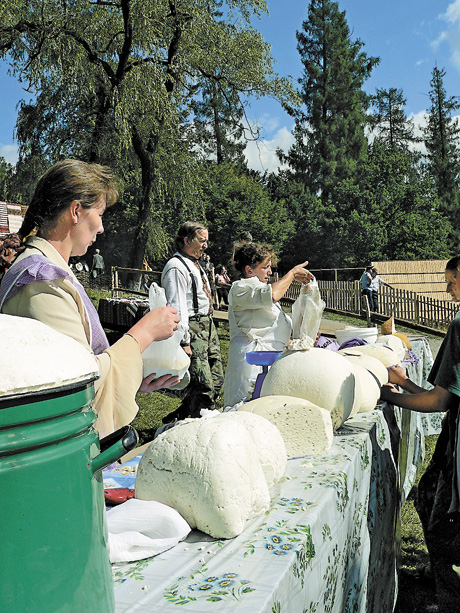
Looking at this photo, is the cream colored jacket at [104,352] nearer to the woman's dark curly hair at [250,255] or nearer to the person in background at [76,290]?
the person in background at [76,290]

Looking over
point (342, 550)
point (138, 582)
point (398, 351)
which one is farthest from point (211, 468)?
point (398, 351)

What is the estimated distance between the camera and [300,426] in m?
1.88

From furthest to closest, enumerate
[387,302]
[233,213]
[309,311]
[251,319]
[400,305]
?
[233,213] → [387,302] → [400,305] → [251,319] → [309,311]

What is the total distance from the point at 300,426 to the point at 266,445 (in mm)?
325

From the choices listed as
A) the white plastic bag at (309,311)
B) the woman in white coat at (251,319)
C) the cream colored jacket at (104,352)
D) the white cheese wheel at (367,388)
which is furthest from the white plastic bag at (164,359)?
the woman in white coat at (251,319)

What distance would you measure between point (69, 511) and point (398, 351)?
11.1 ft

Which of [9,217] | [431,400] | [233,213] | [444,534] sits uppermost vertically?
[233,213]

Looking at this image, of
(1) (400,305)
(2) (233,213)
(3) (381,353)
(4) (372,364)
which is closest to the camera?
(4) (372,364)

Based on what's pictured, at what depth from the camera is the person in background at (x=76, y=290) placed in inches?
60.6

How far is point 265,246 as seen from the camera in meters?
4.15

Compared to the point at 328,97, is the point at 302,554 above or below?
below

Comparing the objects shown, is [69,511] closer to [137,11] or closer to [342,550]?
[342,550]

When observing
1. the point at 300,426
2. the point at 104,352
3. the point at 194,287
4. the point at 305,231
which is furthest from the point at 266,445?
the point at 305,231

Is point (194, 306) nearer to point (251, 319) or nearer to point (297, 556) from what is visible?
point (251, 319)
